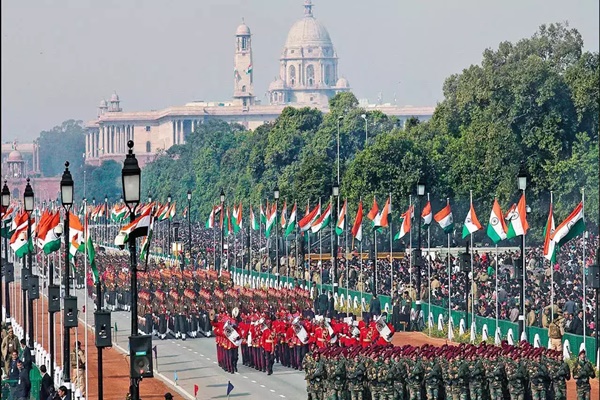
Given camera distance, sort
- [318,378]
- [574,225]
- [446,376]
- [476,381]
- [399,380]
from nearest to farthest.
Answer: [476,381], [446,376], [399,380], [318,378], [574,225]

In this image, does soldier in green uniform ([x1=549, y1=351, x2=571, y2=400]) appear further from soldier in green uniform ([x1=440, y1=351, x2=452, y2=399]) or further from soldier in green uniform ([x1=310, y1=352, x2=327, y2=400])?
soldier in green uniform ([x1=310, y1=352, x2=327, y2=400])

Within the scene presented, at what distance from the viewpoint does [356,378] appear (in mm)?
36344

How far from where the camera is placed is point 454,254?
89125 mm

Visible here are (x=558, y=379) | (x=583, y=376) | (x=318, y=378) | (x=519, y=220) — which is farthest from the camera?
(x=519, y=220)

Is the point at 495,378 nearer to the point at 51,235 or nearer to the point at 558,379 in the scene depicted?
the point at 558,379

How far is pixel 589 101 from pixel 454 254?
31.8 ft

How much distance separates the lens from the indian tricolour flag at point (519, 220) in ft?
158

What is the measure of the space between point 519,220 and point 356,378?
1345 cm

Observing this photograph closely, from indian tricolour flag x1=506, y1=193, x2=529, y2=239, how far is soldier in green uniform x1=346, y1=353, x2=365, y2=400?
12.2 meters

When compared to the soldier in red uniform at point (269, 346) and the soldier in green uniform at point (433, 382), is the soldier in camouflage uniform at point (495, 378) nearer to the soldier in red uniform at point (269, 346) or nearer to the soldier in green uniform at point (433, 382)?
the soldier in green uniform at point (433, 382)

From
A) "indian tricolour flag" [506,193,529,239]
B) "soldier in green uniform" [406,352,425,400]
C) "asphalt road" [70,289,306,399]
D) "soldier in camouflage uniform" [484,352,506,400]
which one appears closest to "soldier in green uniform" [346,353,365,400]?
"soldier in green uniform" [406,352,425,400]

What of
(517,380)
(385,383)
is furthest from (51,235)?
(517,380)

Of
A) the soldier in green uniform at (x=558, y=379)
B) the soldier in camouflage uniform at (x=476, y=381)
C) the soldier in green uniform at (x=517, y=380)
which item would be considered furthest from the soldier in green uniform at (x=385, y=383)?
the soldier in green uniform at (x=558, y=379)

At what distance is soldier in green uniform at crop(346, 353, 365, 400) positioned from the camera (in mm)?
36312
